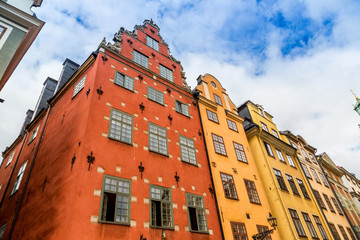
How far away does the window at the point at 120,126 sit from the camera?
11.0m

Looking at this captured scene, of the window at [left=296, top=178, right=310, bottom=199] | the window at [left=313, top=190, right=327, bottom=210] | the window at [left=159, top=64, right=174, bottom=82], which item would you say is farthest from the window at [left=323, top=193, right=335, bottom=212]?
the window at [left=159, top=64, right=174, bottom=82]

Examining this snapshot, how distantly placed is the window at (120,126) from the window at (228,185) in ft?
22.5

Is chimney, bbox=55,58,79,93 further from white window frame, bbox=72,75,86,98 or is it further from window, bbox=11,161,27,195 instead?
window, bbox=11,161,27,195

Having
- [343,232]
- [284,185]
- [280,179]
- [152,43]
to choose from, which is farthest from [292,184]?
[152,43]

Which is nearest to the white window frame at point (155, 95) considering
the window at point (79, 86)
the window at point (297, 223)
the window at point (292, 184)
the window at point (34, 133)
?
the window at point (79, 86)

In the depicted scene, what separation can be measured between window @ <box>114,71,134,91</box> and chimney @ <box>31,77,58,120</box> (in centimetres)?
915

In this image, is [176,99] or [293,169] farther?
[293,169]

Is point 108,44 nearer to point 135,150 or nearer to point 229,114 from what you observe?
point 135,150

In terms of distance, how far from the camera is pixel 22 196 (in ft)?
39.8

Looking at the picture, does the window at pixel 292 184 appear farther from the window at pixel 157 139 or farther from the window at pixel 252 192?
the window at pixel 157 139

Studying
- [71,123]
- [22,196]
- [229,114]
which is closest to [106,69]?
[71,123]

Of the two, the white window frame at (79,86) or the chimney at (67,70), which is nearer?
the white window frame at (79,86)

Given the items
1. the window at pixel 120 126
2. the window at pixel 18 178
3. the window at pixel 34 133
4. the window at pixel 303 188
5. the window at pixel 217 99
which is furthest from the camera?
the window at pixel 303 188

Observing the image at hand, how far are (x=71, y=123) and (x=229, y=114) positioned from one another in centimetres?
1308
